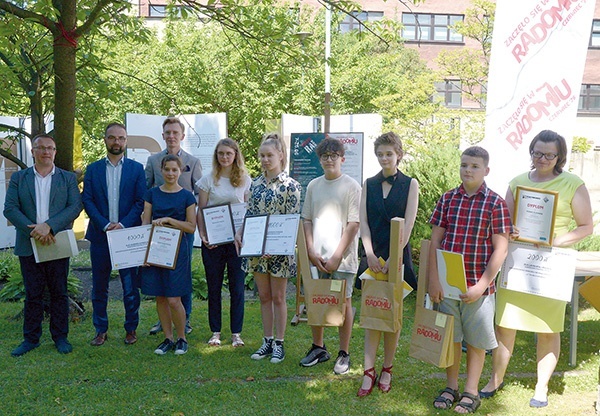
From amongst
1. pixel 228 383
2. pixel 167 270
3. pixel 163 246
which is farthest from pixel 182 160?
pixel 228 383

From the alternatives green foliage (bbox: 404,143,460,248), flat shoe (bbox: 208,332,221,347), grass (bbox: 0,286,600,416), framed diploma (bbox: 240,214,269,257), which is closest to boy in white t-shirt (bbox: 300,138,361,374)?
framed diploma (bbox: 240,214,269,257)

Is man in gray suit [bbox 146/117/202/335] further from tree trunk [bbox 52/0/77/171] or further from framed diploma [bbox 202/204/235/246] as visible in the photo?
tree trunk [bbox 52/0/77/171]

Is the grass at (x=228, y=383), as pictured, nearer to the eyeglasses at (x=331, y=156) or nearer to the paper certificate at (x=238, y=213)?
the paper certificate at (x=238, y=213)

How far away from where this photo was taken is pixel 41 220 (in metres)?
5.93

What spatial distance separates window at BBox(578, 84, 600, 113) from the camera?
3900cm

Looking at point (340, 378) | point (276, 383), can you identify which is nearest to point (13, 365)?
point (276, 383)

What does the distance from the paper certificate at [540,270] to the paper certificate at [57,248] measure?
3.84 m

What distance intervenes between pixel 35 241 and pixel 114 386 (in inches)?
62.7

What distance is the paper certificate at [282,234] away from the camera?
5.52m

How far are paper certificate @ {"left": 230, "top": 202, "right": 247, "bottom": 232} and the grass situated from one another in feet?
4.10

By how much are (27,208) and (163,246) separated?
→ 1329 mm

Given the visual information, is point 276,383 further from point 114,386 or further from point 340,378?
point 114,386

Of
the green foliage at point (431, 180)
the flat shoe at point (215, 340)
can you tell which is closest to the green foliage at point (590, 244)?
the green foliage at point (431, 180)

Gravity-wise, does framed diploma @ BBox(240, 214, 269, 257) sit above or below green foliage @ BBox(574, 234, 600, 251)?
above
